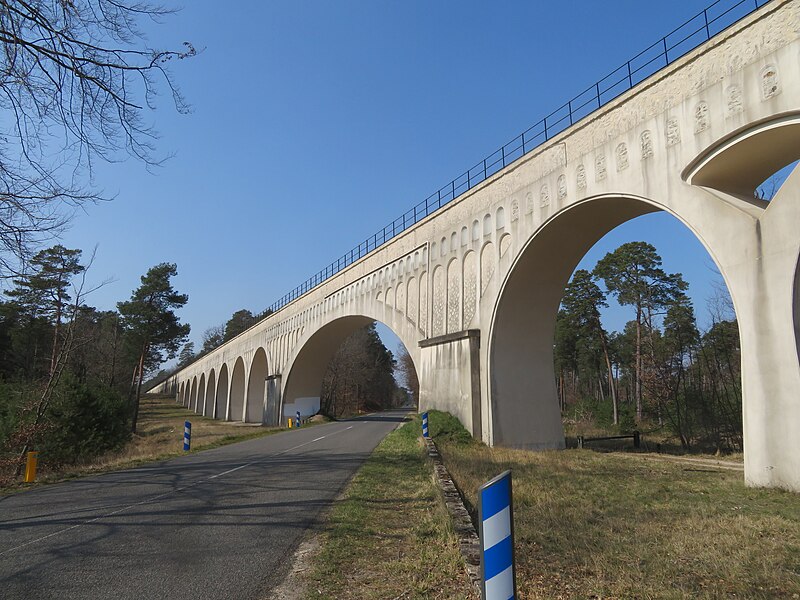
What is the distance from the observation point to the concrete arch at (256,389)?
5000 cm

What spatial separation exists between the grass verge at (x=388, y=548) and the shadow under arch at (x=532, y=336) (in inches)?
307

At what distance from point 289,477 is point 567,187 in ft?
32.1

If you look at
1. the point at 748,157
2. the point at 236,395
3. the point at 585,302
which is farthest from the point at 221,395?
the point at 748,157

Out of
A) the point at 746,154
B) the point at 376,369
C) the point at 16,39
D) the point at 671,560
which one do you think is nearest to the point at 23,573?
the point at 16,39

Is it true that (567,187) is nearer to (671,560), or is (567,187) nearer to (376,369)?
(671,560)

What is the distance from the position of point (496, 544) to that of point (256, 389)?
171 feet

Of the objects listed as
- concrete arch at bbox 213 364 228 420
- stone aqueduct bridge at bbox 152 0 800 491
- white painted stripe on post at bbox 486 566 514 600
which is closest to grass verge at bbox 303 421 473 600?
white painted stripe on post at bbox 486 566 514 600

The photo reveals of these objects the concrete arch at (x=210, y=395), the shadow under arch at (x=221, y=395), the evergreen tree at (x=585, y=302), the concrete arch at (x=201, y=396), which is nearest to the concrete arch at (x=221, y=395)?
the shadow under arch at (x=221, y=395)

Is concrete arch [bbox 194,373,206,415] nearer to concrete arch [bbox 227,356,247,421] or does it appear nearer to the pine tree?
concrete arch [bbox 227,356,247,421]

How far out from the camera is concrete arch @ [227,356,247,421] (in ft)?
186

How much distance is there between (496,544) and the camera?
2.51 m

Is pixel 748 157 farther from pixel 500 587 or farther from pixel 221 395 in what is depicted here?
pixel 221 395

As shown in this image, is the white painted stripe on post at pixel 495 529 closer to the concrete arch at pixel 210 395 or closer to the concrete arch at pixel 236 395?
the concrete arch at pixel 236 395

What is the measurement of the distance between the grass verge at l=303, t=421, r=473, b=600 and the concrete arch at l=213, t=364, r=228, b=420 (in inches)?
2216
